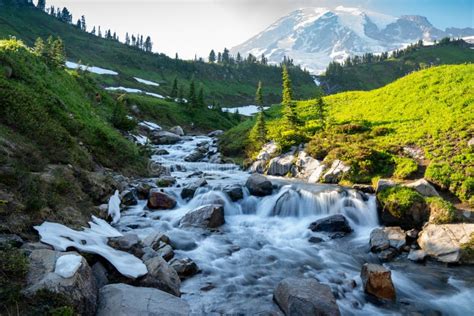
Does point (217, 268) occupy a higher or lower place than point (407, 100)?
lower

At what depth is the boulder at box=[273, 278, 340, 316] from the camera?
8.88 m

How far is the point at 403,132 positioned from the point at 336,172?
335 inches

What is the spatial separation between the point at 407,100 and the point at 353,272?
97.2 feet

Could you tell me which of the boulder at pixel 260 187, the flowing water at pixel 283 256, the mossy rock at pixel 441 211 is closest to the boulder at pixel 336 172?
the flowing water at pixel 283 256

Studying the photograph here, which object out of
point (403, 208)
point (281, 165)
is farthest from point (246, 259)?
point (281, 165)

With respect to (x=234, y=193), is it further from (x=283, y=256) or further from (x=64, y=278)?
(x=64, y=278)

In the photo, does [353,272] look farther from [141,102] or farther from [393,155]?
[141,102]

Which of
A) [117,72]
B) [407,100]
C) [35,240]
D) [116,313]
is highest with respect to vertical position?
[117,72]

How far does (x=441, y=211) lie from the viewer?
16359 millimetres

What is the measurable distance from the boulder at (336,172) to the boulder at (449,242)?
9.37 metres

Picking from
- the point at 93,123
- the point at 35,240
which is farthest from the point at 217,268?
the point at 93,123

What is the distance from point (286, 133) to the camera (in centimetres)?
3338

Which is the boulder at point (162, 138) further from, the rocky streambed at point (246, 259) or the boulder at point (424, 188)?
the boulder at point (424, 188)

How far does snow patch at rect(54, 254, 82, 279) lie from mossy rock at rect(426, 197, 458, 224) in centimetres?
1598
